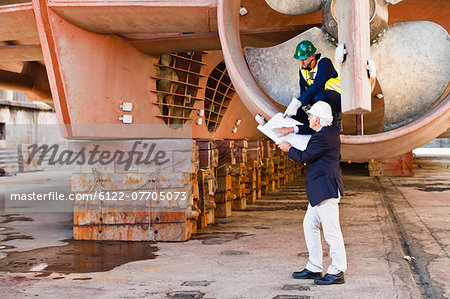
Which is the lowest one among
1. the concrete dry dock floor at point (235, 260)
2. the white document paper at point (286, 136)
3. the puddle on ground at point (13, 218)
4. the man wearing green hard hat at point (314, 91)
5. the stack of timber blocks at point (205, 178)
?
the concrete dry dock floor at point (235, 260)

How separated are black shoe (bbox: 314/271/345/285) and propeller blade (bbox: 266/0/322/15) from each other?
8.84 feet

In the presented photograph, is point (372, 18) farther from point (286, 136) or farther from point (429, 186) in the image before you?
point (429, 186)

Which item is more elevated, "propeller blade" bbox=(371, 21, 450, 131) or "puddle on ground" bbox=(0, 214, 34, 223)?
"propeller blade" bbox=(371, 21, 450, 131)

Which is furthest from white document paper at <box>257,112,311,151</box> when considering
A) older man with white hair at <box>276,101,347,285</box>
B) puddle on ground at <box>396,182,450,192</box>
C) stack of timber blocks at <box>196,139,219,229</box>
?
puddle on ground at <box>396,182,450,192</box>

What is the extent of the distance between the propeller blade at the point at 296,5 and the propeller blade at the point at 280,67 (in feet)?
0.82

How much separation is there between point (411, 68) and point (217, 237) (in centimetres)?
284

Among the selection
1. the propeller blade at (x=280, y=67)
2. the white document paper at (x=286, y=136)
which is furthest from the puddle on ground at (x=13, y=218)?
the white document paper at (x=286, y=136)

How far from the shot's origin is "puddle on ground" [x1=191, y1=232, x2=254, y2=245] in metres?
5.85

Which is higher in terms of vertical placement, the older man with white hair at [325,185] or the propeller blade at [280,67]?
the propeller blade at [280,67]

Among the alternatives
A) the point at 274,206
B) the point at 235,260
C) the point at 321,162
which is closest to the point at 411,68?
the point at 321,162

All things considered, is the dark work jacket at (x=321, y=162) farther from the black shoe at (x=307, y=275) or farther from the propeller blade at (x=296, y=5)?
the propeller blade at (x=296, y=5)

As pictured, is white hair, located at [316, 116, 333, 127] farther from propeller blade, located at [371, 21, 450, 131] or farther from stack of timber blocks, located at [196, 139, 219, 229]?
stack of timber blocks, located at [196, 139, 219, 229]

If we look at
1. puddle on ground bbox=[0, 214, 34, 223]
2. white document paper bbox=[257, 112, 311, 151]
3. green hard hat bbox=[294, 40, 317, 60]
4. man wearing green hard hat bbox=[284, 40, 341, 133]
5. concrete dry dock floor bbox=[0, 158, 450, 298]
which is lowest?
concrete dry dock floor bbox=[0, 158, 450, 298]

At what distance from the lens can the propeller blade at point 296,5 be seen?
5246 millimetres
